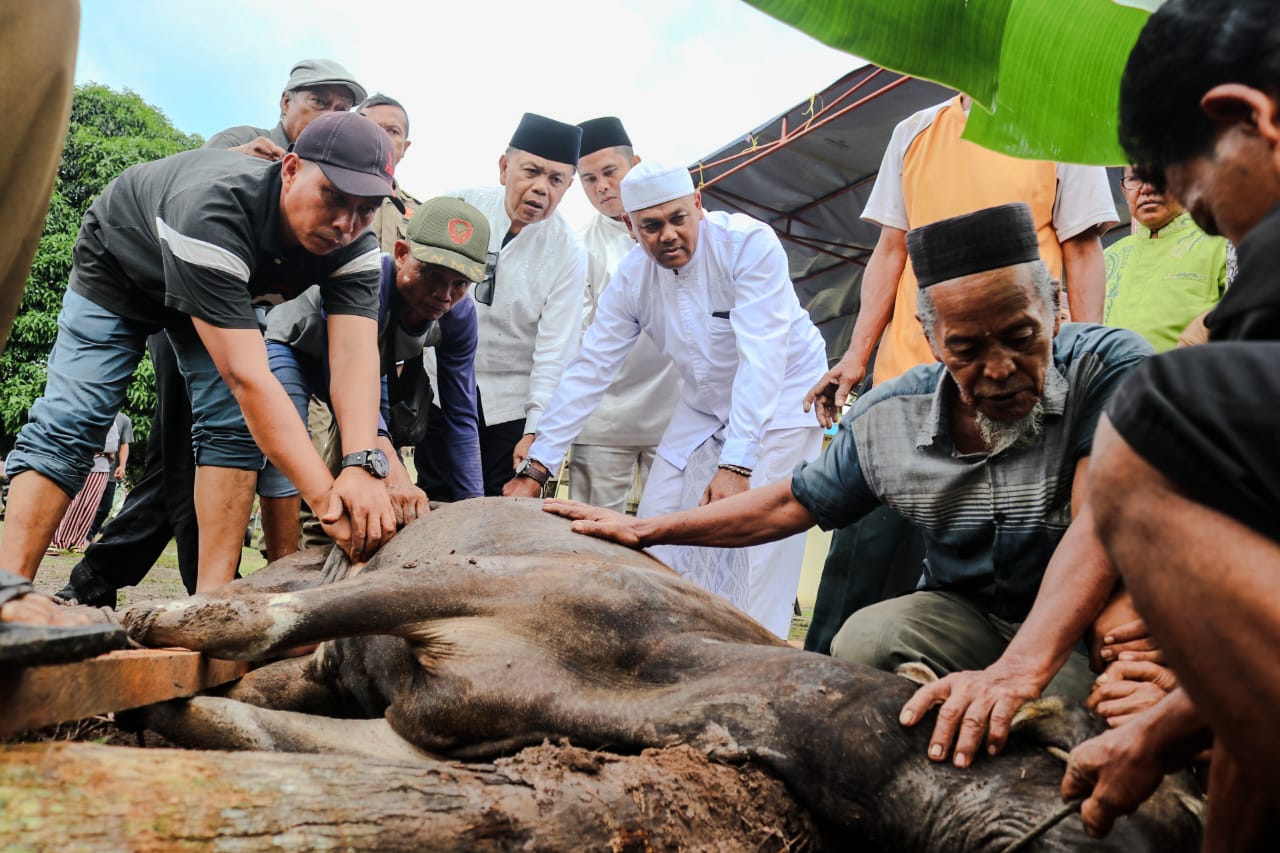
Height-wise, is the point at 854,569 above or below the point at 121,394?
below

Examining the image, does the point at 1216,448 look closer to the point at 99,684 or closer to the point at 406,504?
the point at 99,684

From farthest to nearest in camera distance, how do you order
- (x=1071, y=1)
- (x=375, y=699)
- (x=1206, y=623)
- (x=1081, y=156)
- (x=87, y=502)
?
1. (x=87, y=502)
2. (x=375, y=699)
3. (x=1081, y=156)
4. (x=1071, y=1)
5. (x=1206, y=623)

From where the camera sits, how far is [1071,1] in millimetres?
2072

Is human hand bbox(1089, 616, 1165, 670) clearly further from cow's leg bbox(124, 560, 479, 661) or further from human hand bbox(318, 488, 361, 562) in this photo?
human hand bbox(318, 488, 361, 562)

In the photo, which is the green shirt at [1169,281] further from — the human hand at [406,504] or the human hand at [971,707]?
the human hand at [406,504]

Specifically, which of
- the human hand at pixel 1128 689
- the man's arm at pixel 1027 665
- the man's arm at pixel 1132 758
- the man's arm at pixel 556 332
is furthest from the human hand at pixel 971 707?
the man's arm at pixel 556 332

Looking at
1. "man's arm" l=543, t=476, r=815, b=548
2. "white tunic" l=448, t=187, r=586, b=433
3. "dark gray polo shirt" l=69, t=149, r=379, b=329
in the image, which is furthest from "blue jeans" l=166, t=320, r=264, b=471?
"white tunic" l=448, t=187, r=586, b=433

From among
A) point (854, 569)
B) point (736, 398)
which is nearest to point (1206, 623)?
point (854, 569)

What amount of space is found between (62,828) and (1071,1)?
2.31 m

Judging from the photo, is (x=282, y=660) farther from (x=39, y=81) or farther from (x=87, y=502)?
(x=87, y=502)

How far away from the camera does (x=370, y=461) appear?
12.2 ft

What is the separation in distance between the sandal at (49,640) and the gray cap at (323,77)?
420 centimetres

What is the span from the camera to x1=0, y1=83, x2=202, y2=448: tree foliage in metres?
18.0

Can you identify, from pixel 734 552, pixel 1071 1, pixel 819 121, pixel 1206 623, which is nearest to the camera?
pixel 1206 623
